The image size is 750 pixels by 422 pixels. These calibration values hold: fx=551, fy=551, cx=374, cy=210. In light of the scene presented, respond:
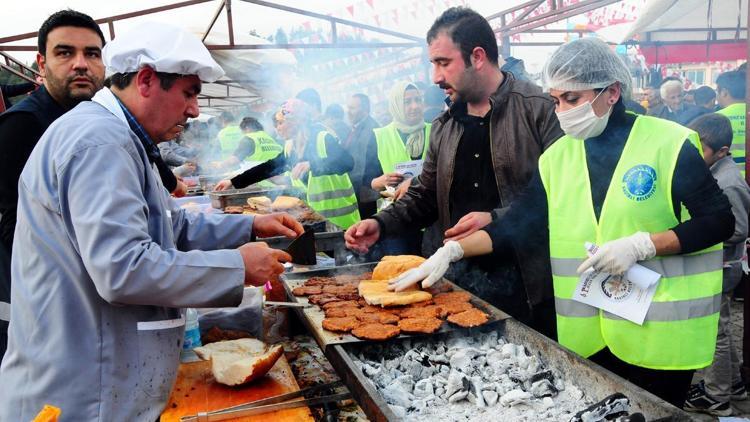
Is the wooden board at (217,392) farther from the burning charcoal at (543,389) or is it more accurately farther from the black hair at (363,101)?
the black hair at (363,101)

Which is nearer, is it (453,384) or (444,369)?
(453,384)

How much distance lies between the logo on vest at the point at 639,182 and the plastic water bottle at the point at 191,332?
2186 millimetres

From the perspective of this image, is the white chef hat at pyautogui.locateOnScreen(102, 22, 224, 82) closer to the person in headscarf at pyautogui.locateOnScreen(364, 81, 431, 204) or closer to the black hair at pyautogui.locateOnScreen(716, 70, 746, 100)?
the person in headscarf at pyautogui.locateOnScreen(364, 81, 431, 204)

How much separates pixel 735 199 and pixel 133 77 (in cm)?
428

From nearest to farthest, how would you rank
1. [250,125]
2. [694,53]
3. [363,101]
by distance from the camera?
[363,101]
[250,125]
[694,53]

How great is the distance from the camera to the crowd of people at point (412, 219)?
6.05 ft

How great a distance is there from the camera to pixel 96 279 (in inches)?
68.7

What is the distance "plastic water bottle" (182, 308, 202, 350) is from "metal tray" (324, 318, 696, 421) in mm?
909

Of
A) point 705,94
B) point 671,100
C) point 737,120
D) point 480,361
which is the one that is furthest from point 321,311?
point 705,94

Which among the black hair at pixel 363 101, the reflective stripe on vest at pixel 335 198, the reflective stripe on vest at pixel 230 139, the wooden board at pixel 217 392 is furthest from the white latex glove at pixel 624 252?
the reflective stripe on vest at pixel 230 139

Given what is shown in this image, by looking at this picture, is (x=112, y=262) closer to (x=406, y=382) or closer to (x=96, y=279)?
(x=96, y=279)

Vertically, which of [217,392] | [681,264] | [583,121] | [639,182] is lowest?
[217,392]

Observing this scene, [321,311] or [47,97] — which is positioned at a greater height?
[47,97]

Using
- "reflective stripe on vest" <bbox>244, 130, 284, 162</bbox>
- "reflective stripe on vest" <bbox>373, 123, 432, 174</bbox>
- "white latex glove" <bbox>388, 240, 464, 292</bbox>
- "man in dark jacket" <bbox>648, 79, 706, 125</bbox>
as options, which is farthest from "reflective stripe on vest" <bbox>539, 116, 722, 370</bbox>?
"reflective stripe on vest" <bbox>244, 130, 284, 162</bbox>
